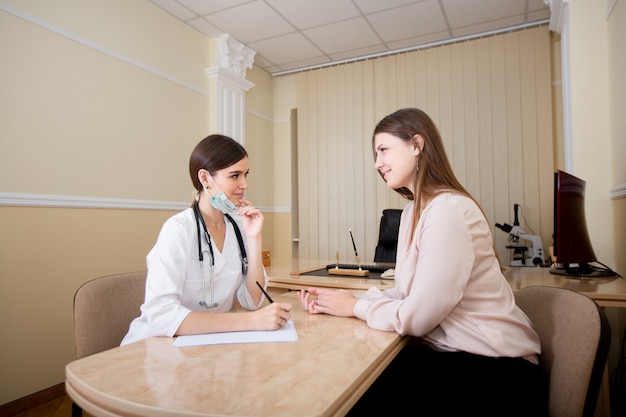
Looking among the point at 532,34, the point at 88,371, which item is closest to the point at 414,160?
the point at 88,371

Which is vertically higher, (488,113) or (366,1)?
(366,1)

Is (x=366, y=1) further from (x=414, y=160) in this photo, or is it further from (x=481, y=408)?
(x=481, y=408)

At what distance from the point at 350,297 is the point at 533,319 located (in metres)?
0.57

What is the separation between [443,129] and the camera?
159 inches

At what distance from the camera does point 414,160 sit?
1.33 m

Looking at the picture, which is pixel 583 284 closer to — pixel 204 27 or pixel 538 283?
pixel 538 283

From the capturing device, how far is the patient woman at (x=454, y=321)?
102cm

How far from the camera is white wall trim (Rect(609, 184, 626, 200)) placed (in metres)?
2.43

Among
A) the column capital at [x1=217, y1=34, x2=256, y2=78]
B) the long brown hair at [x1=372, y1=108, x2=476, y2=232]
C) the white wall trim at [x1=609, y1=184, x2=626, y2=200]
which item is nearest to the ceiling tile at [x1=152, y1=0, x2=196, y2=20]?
the column capital at [x1=217, y1=34, x2=256, y2=78]

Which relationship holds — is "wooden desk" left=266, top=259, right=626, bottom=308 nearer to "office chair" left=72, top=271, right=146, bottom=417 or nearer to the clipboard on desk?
the clipboard on desk

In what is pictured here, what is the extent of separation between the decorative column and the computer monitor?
3.06 m

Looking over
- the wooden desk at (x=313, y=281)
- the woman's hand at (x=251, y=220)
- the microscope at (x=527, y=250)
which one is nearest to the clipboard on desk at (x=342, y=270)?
the wooden desk at (x=313, y=281)

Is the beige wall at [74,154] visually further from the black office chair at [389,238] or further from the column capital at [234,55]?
the black office chair at [389,238]

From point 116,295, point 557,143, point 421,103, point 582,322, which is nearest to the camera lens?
point 582,322
